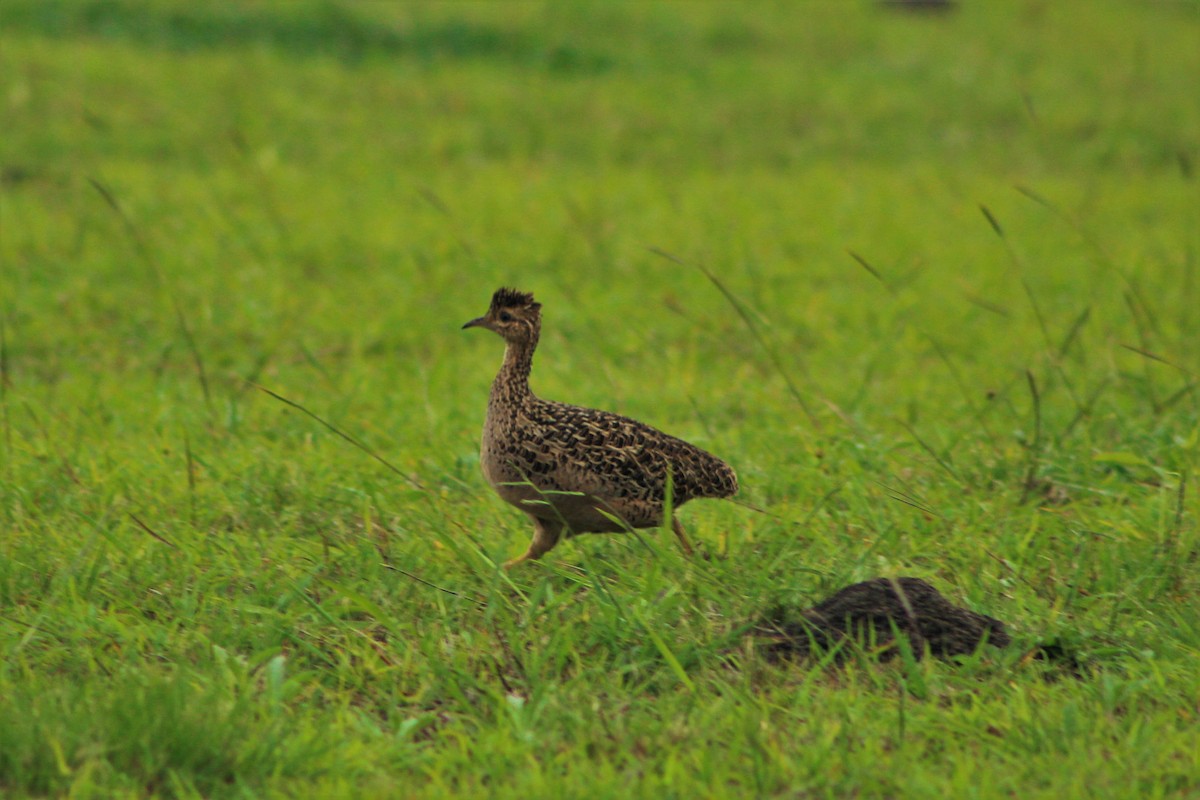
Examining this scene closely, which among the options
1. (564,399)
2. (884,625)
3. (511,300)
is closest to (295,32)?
(564,399)

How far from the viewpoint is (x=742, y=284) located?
8742mm

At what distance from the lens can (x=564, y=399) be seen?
21.7 ft

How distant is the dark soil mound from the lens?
409cm

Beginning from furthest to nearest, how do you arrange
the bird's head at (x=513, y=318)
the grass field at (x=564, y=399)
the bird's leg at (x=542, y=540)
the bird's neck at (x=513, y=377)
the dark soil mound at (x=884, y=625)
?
the bird's head at (x=513, y=318)
the bird's neck at (x=513, y=377)
the bird's leg at (x=542, y=540)
the dark soil mound at (x=884, y=625)
the grass field at (x=564, y=399)

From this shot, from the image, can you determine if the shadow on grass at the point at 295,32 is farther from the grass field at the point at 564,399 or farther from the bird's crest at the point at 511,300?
the bird's crest at the point at 511,300

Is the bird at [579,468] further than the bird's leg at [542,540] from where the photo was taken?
No

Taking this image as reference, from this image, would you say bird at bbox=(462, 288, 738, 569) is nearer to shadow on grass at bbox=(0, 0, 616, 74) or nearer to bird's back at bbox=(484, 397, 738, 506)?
bird's back at bbox=(484, 397, 738, 506)

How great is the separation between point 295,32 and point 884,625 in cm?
1139

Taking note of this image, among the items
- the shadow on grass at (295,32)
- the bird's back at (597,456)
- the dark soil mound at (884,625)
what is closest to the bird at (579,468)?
the bird's back at (597,456)

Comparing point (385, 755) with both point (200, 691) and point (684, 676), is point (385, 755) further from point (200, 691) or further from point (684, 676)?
point (684, 676)

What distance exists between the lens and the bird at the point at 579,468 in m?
4.54

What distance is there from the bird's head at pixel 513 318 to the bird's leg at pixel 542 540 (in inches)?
25.8

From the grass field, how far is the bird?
0.20 m

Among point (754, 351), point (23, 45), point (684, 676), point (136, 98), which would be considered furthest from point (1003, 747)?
point (23, 45)
